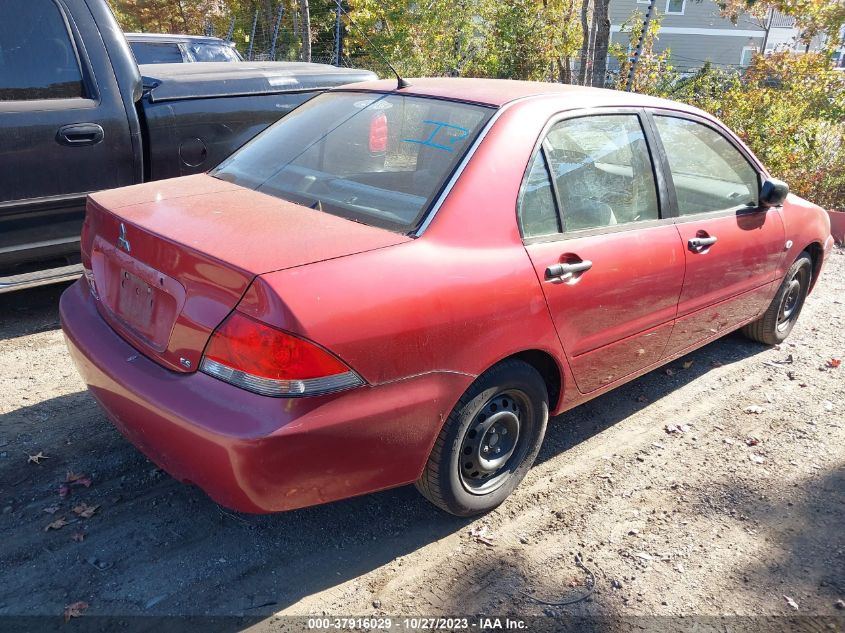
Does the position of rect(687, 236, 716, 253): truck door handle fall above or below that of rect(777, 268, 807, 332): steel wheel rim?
above

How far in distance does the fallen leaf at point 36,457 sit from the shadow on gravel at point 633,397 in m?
2.41

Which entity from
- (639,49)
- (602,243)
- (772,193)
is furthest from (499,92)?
(639,49)

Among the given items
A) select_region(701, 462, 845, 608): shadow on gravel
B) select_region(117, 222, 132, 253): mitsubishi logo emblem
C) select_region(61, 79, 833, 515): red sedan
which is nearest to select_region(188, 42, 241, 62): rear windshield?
select_region(61, 79, 833, 515): red sedan

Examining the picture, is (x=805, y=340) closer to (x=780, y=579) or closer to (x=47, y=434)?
(x=780, y=579)

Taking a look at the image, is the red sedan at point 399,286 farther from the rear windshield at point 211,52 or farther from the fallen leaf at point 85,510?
the rear windshield at point 211,52

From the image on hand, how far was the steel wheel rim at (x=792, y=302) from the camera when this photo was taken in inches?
202

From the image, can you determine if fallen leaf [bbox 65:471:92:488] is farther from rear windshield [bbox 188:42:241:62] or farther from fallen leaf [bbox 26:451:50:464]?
rear windshield [bbox 188:42:241:62]

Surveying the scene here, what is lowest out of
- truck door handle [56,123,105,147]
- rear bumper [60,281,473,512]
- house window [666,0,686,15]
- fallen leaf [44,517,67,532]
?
fallen leaf [44,517,67,532]

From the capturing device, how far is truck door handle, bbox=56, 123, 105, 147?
4379mm

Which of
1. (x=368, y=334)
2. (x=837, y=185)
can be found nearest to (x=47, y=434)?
(x=368, y=334)

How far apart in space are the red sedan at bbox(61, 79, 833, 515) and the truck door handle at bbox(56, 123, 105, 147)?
61.7 inches

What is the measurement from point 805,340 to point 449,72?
28.0ft

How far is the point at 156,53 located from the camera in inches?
367

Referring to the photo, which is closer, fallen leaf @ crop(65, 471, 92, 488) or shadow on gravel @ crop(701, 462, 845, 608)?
shadow on gravel @ crop(701, 462, 845, 608)
